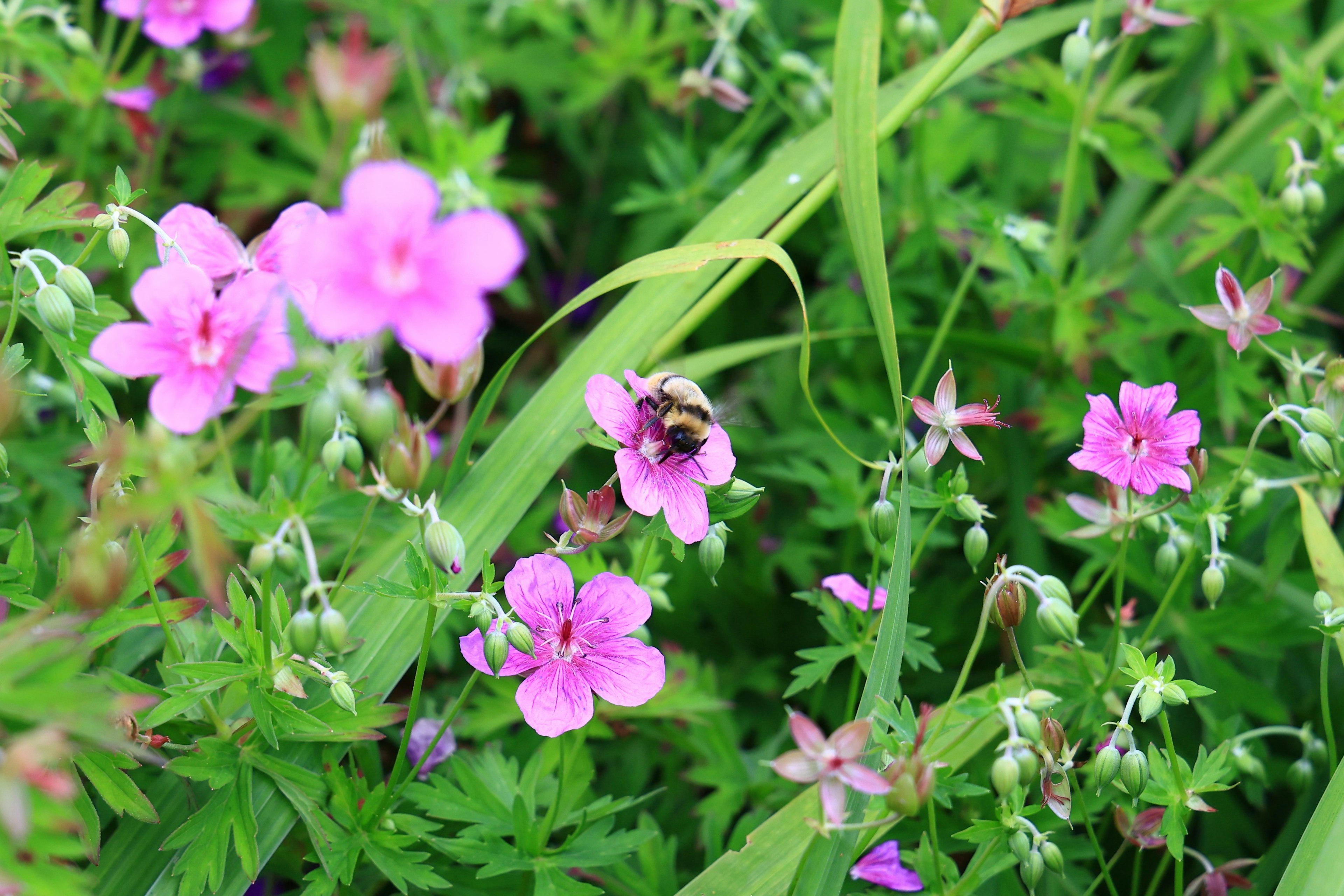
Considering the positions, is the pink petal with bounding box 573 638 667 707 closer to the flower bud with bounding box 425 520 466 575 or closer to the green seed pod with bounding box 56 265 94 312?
the flower bud with bounding box 425 520 466 575

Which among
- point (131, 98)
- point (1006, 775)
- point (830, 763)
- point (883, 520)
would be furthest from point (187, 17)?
point (1006, 775)

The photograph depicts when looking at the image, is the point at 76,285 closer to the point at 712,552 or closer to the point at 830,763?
the point at 712,552

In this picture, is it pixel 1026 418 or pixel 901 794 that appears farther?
pixel 1026 418

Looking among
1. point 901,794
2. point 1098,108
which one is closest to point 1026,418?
point 1098,108

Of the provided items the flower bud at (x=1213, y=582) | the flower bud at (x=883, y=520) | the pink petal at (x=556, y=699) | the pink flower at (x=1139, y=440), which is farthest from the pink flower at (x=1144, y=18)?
the pink petal at (x=556, y=699)

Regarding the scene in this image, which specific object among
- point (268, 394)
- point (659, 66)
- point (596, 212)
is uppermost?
point (268, 394)

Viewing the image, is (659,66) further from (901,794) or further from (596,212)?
(901,794)
